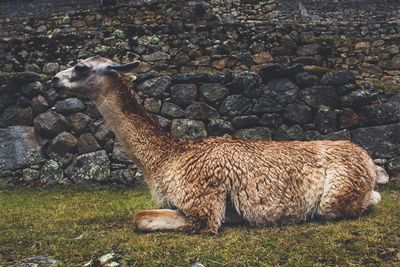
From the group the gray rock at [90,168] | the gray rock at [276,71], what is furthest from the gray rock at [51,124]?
the gray rock at [276,71]

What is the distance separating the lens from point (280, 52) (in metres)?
10.3

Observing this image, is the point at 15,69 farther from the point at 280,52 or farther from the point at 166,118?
the point at 280,52

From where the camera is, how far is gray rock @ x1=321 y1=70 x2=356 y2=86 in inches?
371

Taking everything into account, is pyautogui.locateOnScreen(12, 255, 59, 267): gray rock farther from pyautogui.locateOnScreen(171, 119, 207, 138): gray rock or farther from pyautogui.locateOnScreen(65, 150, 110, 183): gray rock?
pyautogui.locateOnScreen(171, 119, 207, 138): gray rock

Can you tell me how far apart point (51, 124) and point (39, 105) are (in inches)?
20.4

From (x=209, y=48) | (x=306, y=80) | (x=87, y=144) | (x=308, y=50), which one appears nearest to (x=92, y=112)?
(x=87, y=144)

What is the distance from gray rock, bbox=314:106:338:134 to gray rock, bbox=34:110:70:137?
4.68 metres

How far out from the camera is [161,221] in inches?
200

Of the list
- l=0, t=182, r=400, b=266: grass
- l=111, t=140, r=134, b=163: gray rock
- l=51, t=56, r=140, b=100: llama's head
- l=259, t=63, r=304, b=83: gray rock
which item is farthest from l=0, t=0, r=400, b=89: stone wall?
l=0, t=182, r=400, b=266: grass

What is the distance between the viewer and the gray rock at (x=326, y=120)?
30.5 feet

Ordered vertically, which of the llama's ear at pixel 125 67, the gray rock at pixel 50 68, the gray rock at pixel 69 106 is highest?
the llama's ear at pixel 125 67

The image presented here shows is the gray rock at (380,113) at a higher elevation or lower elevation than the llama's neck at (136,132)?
lower

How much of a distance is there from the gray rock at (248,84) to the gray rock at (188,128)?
3.16 ft

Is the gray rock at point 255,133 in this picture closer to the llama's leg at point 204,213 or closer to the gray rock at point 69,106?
the gray rock at point 69,106
